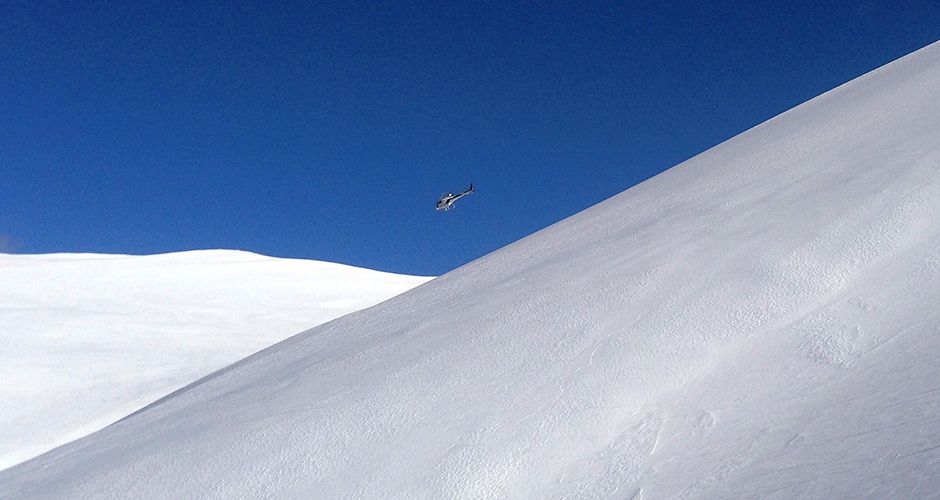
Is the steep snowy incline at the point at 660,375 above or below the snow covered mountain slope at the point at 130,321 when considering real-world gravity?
below

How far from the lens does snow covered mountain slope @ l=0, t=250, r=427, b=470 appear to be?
36.9ft

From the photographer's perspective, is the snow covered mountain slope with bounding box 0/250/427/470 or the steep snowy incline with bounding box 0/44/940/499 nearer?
the steep snowy incline with bounding box 0/44/940/499

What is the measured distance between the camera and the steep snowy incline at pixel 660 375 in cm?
371

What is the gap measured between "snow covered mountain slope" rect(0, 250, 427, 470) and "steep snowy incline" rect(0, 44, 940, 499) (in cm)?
301

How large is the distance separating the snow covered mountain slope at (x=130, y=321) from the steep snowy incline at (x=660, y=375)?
3.01 m

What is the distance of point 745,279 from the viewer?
5340 millimetres

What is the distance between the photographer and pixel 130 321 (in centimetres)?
1658

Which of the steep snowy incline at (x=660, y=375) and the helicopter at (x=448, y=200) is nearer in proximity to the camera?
the steep snowy incline at (x=660, y=375)

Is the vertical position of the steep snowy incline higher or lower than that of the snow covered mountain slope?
lower

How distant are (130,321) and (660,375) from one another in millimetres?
14412

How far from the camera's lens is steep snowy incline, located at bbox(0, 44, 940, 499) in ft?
12.2

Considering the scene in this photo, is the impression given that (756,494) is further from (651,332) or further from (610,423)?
(651,332)

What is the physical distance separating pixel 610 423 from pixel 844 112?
5.54 m

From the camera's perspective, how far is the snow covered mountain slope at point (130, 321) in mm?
11250
